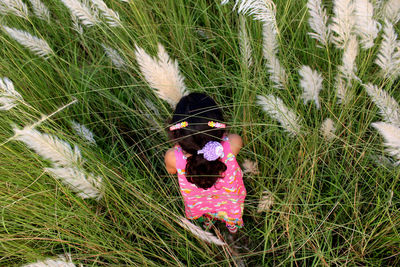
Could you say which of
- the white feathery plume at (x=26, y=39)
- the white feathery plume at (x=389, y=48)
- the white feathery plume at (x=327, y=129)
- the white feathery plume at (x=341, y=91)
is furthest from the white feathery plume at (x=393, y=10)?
the white feathery plume at (x=26, y=39)

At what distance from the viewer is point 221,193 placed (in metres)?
1.46

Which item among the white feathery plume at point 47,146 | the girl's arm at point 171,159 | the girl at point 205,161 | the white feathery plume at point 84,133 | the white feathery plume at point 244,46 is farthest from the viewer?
the white feathery plume at point 84,133

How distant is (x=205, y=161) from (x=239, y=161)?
0.53 meters

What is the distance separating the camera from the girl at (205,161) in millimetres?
1237

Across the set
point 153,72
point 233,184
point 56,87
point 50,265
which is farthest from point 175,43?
point 50,265

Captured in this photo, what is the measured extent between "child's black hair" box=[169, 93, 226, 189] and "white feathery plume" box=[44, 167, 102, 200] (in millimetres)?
411

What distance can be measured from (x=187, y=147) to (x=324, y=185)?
906 mm

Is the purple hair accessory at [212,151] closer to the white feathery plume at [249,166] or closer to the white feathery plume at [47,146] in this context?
the white feathery plume at [249,166]

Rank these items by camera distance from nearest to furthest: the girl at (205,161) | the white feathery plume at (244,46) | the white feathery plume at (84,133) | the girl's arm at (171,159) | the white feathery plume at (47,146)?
1. the white feathery plume at (47,146)
2. the girl at (205,161)
3. the white feathery plume at (244,46)
4. the girl's arm at (171,159)
5. the white feathery plume at (84,133)

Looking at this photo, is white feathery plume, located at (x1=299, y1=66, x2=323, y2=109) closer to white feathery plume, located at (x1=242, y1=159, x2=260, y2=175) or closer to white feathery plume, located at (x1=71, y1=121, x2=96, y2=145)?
white feathery plume, located at (x1=242, y1=159, x2=260, y2=175)

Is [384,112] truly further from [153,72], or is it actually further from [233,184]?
[153,72]

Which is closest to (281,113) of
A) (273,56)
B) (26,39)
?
(273,56)

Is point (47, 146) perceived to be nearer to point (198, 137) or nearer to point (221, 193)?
point (198, 137)

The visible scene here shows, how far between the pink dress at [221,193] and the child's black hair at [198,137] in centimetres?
9
